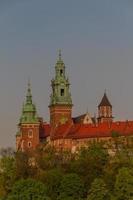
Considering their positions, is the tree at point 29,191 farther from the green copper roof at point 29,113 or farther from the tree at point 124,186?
the green copper roof at point 29,113

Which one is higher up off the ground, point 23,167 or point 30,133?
point 30,133

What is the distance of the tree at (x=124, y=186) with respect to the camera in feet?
261

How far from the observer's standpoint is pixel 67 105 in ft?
417

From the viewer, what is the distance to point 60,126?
12769 cm

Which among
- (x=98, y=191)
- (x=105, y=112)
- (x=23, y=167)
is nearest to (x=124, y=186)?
(x=98, y=191)

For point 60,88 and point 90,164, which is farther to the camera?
point 60,88

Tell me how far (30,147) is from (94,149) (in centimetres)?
2648

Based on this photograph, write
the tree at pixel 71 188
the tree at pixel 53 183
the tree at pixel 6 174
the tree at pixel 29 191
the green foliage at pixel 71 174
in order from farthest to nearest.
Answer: the tree at pixel 6 174 → the tree at pixel 53 183 → the tree at pixel 71 188 → the green foliage at pixel 71 174 → the tree at pixel 29 191

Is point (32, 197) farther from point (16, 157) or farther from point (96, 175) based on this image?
point (16, 157)

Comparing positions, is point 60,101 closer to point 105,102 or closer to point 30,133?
point 30,133

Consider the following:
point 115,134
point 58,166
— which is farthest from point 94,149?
point 115,134

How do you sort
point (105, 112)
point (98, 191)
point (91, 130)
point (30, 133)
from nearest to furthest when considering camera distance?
point (98, 191), point (91, 130), point (30, 133), point (105, 112)

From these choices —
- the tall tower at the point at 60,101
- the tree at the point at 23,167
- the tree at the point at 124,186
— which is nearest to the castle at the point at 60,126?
the tall tower at the point at 60,101

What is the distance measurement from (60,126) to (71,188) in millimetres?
45914
